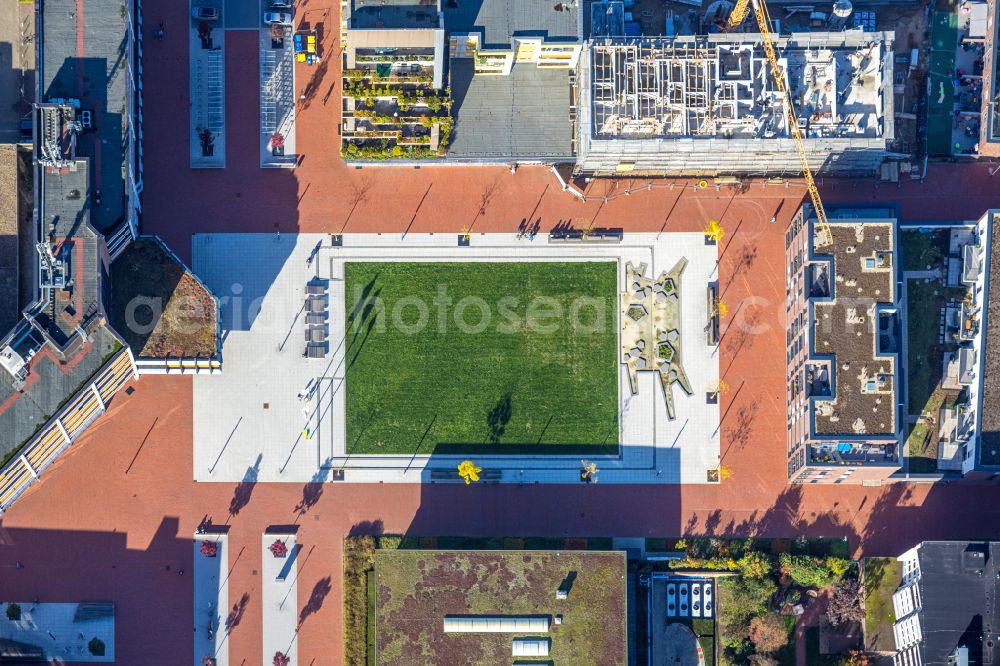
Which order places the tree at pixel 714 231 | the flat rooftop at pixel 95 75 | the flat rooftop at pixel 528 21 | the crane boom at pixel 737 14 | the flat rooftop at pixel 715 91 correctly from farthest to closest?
the tree at pixel 714 231 < the crane boom at pixel 737 14 < the flat rooftop at pixel 715 91 < the flat rooftop at pixel 528 21 < the flat rooftop at pixel 95 75

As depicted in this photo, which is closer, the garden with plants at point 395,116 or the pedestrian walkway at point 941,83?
the garden with plants at point 395,116

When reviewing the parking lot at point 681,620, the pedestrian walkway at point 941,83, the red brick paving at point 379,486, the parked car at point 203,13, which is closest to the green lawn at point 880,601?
the red brick paving at point 379,486

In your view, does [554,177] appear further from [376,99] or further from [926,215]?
[926,215]

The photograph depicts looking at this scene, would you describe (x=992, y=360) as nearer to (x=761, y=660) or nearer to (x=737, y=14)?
(x=761, y=660)

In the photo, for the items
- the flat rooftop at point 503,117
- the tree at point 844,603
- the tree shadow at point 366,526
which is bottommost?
the tree at point 844,603

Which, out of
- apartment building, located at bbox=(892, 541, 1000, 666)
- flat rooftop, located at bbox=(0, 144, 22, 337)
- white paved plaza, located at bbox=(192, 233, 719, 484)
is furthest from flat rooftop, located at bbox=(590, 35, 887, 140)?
flat rooftop, located at bbox=(0, 144, 22, 337)

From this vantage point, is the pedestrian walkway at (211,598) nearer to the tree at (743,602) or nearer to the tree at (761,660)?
the tree at (743,602)

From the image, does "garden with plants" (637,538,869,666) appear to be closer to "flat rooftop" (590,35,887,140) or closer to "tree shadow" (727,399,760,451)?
"tree shadow" (727,399,760,451)
